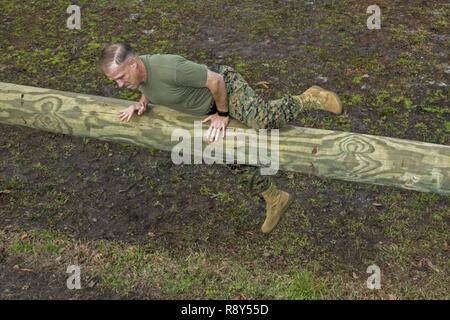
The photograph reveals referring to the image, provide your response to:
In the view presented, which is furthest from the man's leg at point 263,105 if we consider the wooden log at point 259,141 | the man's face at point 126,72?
the man's face at point 126,72

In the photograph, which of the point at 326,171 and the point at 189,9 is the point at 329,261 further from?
the point at 189,9

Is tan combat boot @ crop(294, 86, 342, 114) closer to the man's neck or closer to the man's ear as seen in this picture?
the man's neck

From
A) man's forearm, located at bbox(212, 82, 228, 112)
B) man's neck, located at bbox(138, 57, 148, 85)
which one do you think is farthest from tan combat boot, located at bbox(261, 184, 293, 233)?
man's neck, located at bbox(138, 57, 148, 85)

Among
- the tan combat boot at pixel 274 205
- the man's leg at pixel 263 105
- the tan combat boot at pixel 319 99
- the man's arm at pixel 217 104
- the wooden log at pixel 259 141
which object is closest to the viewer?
the wooden log at pixel 259 141

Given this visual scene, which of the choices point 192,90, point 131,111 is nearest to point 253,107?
point 192,90

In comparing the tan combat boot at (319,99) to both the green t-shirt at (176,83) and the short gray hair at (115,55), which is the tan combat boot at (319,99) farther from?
the short gray hair at (115,55)

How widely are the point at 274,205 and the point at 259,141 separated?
125 centimetres

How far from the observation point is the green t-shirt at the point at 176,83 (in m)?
4.17

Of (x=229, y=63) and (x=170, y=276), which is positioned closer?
(x=170, y=276)

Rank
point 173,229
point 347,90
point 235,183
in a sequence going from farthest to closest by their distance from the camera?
1. point 347,90
2. point 235,183
3. point 173,229

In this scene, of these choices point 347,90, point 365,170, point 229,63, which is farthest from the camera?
point 229,63
